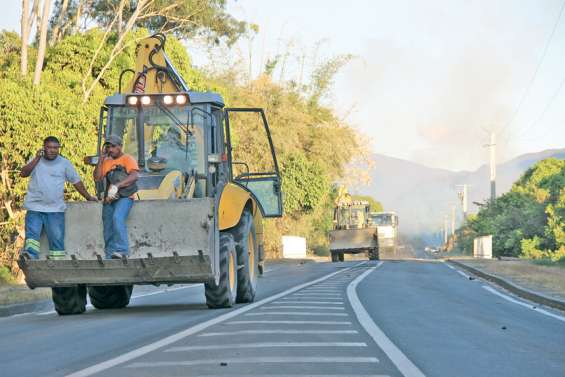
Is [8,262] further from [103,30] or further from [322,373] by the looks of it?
[322,373]

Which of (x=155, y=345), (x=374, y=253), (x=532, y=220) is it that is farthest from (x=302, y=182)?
(x=155, y=345)

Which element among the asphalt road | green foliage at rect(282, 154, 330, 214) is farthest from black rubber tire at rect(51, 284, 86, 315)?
green foliage at rect(282, 154, 330, 214)

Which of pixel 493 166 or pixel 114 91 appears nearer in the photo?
pixel 114 91

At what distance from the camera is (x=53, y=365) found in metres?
9.02

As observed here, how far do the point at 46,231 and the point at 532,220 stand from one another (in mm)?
69339

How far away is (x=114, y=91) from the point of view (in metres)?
39.2

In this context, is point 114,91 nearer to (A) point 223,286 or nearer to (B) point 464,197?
(A) point 223,286

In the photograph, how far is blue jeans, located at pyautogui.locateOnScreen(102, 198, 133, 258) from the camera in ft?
46.4

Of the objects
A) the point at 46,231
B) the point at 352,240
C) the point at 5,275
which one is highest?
the point at 46,231

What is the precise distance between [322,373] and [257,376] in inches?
21.9

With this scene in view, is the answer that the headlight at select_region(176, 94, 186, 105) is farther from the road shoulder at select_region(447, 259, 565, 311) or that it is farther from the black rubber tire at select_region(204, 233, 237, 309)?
the road shoulder at select_region(447, 259, 565, 311)

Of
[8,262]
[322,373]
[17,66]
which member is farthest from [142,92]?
[17,66]

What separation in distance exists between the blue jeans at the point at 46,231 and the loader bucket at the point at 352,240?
43.2 m

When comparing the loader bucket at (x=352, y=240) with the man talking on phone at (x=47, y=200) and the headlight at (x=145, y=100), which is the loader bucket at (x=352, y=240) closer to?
the headlight at (x=145, y=100)
